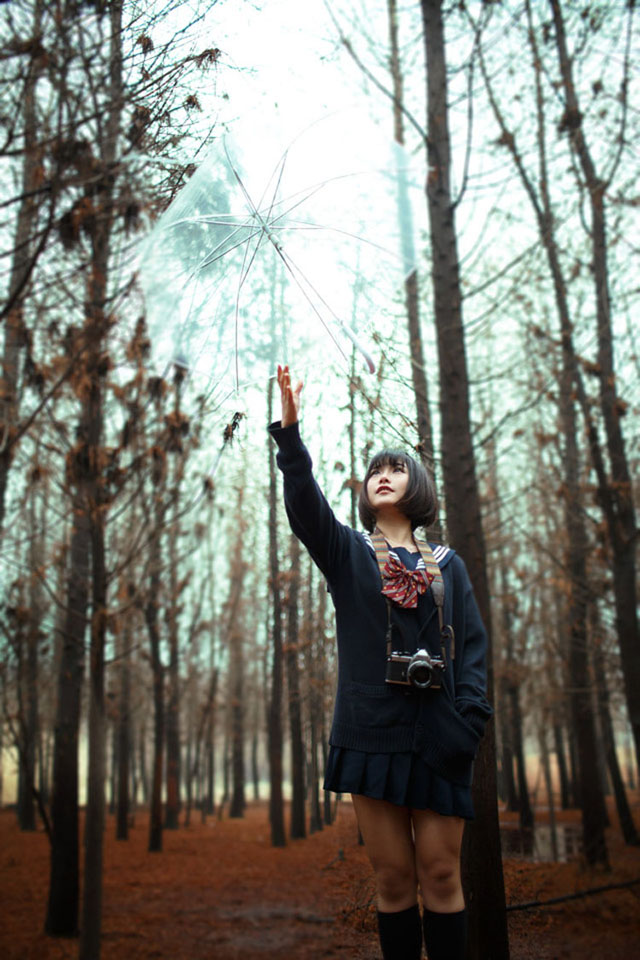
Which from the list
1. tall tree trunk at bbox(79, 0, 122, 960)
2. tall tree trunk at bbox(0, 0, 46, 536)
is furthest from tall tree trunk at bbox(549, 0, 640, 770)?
tall tree trunk at bbox(0, 0, 46, 536)

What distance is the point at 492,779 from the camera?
10.9 ft

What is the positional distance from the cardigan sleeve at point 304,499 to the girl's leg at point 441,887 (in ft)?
2.72

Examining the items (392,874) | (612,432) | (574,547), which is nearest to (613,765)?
(574,547)

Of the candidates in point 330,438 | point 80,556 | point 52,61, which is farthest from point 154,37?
point 80,556

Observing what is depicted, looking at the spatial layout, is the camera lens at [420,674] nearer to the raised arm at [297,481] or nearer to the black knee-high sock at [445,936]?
the raised arm at [297,481]

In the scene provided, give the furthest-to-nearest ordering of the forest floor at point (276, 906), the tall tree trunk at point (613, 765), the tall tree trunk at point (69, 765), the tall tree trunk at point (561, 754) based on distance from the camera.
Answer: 1. the tall tree trunk at point (561, 754)
2. the tall tree trunk at point (613, 765)
3. the tall tree trunk at point (69, 765)
4. the forest floor at point (276, 906)

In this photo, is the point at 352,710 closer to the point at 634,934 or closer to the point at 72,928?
the point at 634,934

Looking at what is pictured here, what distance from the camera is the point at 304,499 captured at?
2.19 meters

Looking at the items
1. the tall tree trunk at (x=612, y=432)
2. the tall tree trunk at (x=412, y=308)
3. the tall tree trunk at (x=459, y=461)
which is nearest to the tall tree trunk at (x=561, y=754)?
the tall tree trunk at (x=612, y=432)

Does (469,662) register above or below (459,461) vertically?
below

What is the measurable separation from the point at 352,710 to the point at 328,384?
126 cm

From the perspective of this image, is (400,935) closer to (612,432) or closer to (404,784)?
(404,784)

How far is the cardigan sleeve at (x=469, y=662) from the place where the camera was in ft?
6.97

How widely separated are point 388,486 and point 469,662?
24.9 inches
